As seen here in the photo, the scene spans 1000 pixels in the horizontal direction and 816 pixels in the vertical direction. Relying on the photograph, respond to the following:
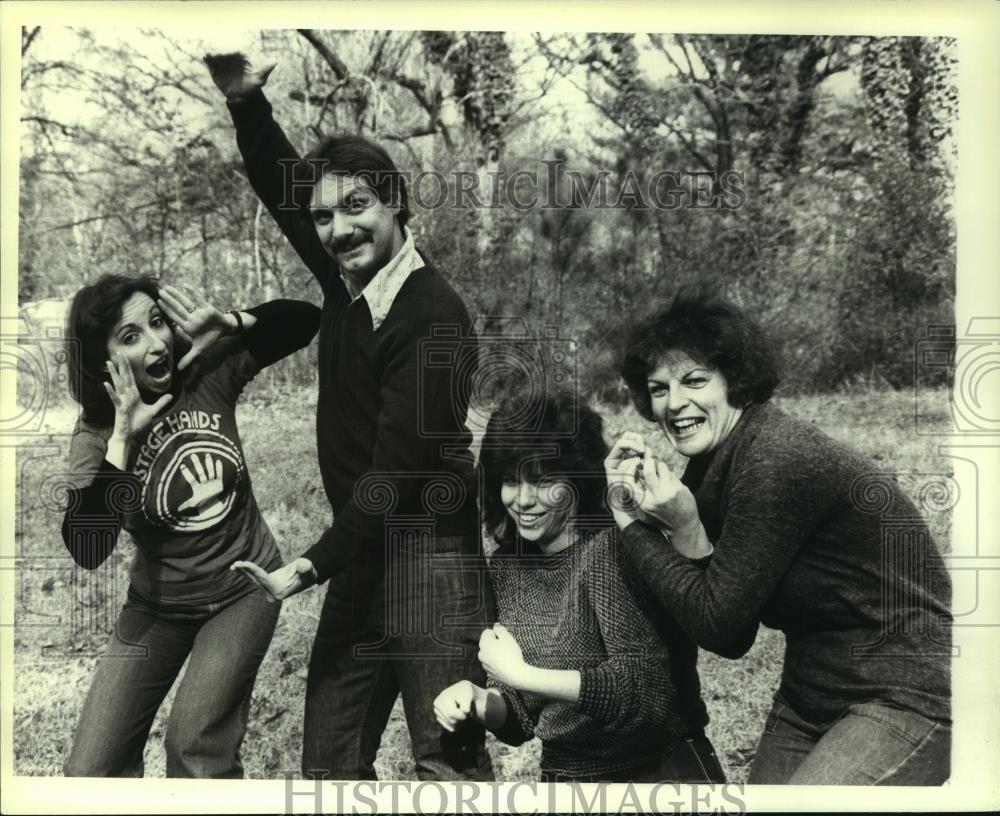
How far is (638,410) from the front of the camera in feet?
12.5

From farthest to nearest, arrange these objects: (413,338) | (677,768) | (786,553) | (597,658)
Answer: (413,338)
(677,768)
(597,658)
(786,553)

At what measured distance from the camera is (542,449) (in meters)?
3.85

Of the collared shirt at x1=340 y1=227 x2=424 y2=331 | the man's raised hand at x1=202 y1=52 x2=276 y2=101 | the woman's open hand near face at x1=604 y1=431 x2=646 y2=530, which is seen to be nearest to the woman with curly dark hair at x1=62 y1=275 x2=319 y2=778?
the collared shirt at x1=340 y1=227 x2=424 y2=331

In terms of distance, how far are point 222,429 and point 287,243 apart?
2.40 feet

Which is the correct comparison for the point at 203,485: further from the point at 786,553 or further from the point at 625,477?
the point at 786,553

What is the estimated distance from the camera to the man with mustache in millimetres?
3883

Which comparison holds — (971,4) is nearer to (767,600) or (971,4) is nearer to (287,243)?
(767,600)

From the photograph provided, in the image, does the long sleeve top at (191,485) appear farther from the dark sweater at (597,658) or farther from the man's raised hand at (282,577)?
the dark sweater at (597,658)

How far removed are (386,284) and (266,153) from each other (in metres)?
0.66

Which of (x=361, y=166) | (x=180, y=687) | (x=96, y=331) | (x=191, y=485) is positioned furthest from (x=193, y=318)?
(x=180, y=687)

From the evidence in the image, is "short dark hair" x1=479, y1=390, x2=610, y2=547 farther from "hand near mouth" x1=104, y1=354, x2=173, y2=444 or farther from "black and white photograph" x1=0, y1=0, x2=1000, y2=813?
"hand near mouth" x1=104, y1=354, x2=173, y2=444

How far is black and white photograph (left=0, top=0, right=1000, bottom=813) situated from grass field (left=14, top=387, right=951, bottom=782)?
0.04 feet

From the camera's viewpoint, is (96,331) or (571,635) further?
(96,331)

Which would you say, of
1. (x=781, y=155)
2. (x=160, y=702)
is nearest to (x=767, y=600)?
(x=781, y=155)
